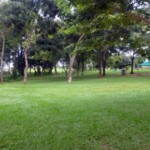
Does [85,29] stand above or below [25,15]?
below

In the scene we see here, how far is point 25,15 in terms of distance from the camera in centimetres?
2064

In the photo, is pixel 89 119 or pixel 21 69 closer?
pixel 89 119

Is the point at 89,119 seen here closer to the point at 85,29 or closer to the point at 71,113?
the point at 71,113

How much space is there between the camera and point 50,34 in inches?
932

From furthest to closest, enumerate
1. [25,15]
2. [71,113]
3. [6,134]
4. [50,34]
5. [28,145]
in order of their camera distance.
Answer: [50,34]
[25,15]
[71,113]
[6,134]
[28,145]

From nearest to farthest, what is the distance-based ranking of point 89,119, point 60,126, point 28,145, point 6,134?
point 28,145, point 6,134, point 60,126, point 89,119

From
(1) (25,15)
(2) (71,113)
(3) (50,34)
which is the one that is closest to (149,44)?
(2) (71,113)

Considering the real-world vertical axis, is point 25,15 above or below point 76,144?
above

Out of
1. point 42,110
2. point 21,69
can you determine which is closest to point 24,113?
point 42,110

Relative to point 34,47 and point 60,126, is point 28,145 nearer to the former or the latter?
point 60,126

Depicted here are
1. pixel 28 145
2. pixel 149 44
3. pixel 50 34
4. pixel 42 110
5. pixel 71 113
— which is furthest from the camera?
pixel 50 34

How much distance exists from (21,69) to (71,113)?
3050 centimetres

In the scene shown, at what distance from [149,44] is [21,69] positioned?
2834 centimetres

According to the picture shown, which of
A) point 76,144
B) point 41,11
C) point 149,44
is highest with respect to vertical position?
point 41,11
